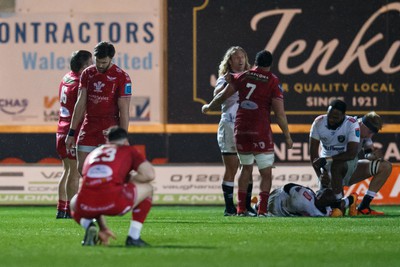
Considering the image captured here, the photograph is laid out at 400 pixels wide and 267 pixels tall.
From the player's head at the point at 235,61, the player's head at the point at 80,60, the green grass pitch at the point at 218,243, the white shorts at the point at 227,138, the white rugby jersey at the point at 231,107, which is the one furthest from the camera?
the white rugby jersey at the point at 231,107

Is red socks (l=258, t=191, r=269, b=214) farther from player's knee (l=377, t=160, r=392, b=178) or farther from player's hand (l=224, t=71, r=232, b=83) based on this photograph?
player's knee (l=377, t=160, r=392, b=178)

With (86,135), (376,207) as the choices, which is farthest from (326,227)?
(376,207)

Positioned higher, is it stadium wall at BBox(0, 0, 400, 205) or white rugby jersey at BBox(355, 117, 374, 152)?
stadium wall at BBox(0, 0, 400, 205)

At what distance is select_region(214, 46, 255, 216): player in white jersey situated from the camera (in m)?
14.0

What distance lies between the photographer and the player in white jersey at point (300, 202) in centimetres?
1365

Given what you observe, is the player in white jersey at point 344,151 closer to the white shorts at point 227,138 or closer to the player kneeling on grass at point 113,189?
the white shorts at point 227,138

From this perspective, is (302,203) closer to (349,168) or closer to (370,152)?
(349,168)

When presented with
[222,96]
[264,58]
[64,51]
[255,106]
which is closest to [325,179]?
[255,106]

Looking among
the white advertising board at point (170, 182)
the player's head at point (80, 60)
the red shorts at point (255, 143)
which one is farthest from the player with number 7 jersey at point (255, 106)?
the white advertising board at point (170, 182)

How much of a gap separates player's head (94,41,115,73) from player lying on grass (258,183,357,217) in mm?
2816

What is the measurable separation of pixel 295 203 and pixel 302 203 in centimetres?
8

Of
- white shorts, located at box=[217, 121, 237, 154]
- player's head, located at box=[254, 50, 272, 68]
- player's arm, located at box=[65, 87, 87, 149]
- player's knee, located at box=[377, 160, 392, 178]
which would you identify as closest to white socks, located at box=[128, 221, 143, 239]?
player's arm, located at box=[65, 87, 87, 149]

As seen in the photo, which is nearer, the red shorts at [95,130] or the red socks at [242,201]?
the red shorts at [95,130]

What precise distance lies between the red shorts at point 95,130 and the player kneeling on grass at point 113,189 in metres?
3.52
